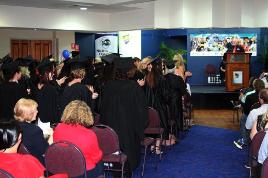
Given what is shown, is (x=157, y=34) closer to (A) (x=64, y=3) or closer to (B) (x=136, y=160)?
(A) (x=64, y=3)

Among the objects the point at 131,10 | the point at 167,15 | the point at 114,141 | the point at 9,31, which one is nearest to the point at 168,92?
the point at 114,141

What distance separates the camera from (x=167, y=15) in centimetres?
1261

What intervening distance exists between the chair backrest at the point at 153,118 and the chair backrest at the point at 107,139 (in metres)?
1.49

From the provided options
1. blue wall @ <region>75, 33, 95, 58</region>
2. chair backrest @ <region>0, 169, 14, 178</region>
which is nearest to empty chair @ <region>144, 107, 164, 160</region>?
chair backrest @ <region>0, 169, 14, 178</region>

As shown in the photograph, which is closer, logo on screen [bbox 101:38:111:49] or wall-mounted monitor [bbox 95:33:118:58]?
wall-mounted monitor [bbox 95:33:118:58]

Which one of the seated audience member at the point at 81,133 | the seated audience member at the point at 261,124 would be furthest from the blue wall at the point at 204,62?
the seated audience member at the point at 81,133

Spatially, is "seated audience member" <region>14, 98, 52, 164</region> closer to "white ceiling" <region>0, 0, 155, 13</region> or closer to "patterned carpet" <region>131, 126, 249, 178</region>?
"patterned carpet" <region>131, 126, 249, 178</region>

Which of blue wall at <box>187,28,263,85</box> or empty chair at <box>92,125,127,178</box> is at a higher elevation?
blue wall at <box>187,28,263,85</box>

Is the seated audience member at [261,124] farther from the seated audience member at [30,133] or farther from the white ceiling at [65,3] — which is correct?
the white ceiling at [65,3]

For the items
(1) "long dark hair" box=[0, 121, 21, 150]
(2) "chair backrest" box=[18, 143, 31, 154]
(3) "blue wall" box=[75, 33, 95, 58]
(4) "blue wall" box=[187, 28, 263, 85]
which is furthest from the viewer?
(3) "blue wall" box=[75, 33, 95, 58]

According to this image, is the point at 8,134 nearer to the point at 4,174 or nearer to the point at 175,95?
the point at 4,174

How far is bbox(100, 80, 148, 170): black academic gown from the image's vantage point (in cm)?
455

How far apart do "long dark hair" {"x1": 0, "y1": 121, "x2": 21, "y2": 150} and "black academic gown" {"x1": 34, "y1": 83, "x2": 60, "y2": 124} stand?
2.68 metres

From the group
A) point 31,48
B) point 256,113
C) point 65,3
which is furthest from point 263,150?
point 31,48
